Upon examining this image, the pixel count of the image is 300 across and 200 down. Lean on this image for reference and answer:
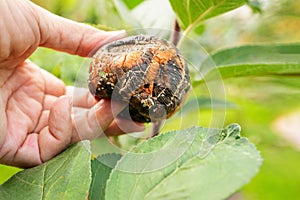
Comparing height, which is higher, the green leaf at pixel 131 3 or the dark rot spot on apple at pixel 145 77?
the dark rot spot on apple at pixel 145 77

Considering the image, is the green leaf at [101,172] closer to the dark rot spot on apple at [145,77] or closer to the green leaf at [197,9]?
the dark rot spot on apple at [145,77]

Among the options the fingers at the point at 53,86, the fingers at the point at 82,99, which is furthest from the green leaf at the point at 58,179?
the fingers at the point at 53,86

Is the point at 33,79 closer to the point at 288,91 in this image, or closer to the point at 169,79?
the point at 169,79

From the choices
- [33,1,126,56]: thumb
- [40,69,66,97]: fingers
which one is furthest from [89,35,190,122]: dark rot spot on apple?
[40,69,66,97]: fingers

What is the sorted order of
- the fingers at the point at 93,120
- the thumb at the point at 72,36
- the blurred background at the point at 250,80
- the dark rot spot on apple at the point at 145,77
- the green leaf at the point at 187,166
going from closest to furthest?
1. the green leaf at the point at 187,166
2. the dark rot spot on apple at the point at 145,77
3. the fingers at the point at 93,120
4. the thumb at the point at 72,36
5. the blurred background at the point at 250,80

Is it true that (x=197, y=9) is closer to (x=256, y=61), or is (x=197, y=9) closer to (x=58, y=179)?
(x=256, y=61)

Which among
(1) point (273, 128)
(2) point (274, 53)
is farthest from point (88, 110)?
(1) point (273, 128)

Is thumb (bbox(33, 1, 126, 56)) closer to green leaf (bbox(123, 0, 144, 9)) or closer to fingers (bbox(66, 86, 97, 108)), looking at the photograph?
fingers (bbox(66, 86, 97, 108))
